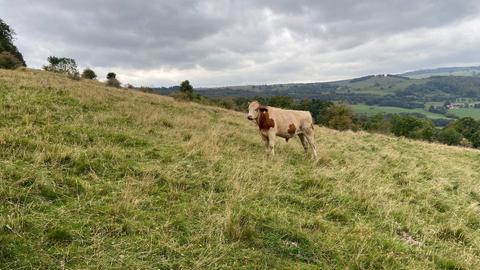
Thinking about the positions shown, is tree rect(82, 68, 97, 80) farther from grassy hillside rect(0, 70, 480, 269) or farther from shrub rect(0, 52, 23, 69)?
grassy hillside rect(0, 70, 480, 269)

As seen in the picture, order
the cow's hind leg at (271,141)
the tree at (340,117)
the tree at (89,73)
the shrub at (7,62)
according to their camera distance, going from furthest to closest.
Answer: the tree at (340,117), the tree at (89,73), the shrub at (7,62), the cow's hind leg at (271,141)

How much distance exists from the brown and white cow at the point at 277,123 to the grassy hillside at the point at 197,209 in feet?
5.17

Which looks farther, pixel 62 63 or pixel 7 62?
pixel 62 63

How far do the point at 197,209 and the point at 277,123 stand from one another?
274 inches

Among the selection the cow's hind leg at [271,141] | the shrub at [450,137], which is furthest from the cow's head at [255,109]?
the shrub at [450,137]

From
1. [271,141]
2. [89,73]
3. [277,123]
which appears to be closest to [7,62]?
[89,73]

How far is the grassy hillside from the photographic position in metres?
4.48

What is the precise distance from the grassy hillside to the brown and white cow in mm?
1577

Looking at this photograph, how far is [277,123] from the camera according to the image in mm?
12258

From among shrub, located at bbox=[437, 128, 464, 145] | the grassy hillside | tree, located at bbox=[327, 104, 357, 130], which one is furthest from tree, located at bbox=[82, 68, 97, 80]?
shrub, located at bbox=[437, 128, 464, 145]

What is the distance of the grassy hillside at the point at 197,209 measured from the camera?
448 cm

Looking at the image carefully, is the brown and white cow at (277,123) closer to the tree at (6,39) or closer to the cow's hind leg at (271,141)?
the cow's hind leg at (271,141)

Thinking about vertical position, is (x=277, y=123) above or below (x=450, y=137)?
above

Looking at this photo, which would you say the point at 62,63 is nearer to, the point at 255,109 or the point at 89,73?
the point at 89,73
